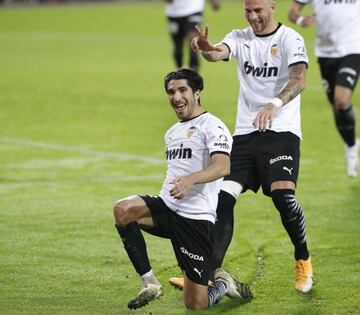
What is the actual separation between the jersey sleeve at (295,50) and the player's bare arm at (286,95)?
1.5 inches

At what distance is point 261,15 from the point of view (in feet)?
26.4

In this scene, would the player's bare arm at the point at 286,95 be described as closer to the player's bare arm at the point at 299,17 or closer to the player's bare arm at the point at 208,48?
the player's bare arm at the point at 208,48

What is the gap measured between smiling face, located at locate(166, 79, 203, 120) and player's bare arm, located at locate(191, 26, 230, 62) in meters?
0.70

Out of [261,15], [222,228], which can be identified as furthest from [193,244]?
[261,15]

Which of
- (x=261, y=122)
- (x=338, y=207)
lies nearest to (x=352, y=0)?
(x=338, y=207)

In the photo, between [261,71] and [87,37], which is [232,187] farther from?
[87,37]

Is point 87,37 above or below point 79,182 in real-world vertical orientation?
below

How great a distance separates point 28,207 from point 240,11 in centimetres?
2905

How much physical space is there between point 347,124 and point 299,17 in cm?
132

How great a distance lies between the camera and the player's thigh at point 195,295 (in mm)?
7277

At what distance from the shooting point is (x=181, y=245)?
7.42 metres

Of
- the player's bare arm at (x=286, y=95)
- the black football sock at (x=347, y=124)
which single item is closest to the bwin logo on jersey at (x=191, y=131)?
the player's bare arm at (x=286, y=95)

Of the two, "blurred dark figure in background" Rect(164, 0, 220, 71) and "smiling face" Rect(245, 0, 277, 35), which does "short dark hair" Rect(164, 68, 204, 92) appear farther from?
"blurred dark figure in background" Rect(164, 0, 220, 71)

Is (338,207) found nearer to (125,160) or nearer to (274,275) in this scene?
(274,275)
